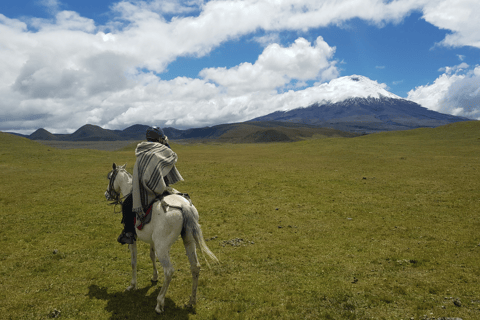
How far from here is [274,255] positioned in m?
12.6

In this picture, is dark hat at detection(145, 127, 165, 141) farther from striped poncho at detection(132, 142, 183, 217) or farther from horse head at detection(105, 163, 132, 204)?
horse head at detection(105, 163, 132, 204)

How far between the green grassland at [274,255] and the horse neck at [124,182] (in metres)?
3.80

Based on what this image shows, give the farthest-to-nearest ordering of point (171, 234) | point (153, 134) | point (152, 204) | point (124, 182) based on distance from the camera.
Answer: point (124, 182) → point (153, 134) → point (152, 204) → point (171, 234)

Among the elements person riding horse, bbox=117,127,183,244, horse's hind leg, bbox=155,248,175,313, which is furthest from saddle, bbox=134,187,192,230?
horse's hind leg, bbox=155,248,175,313

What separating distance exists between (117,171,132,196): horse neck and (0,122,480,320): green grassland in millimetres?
3796

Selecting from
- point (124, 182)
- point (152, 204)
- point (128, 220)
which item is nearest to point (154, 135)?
point (124, 182)

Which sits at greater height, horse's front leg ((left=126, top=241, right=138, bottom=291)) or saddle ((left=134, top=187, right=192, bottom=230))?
saddle ((left=134, top=187, right=192, bottom=230))

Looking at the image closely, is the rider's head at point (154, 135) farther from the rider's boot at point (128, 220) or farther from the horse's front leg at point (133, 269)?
the horse's front leg at point (133, 269)

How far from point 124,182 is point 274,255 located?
780 centimetres

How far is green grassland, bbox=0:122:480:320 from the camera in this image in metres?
8.46

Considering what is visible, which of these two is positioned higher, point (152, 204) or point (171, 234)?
point (152, 204)

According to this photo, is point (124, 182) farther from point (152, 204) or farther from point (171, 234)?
point (171, 234)

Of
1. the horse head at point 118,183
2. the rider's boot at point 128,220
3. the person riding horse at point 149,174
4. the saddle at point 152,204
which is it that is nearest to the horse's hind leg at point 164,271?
the saddle at point 152,204

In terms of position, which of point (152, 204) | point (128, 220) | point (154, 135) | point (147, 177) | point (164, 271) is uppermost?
point (154, 135)
